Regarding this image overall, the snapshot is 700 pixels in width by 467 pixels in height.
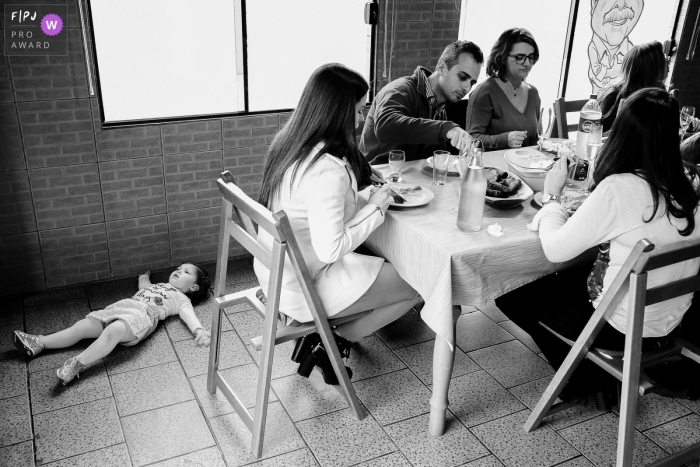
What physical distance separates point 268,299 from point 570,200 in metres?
1.12

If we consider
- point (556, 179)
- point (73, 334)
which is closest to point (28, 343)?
point (73, 334)

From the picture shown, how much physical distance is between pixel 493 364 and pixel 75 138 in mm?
2181

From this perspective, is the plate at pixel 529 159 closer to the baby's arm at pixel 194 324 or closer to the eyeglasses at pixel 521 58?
the eyeglasses at pixel 521 58

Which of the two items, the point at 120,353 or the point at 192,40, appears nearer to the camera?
the point at 120,353

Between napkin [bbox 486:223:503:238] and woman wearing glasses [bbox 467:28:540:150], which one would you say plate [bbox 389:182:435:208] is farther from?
woman wearing glasses [bbox 467:28:540:150]

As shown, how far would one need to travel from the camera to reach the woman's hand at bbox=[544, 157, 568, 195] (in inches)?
83.9

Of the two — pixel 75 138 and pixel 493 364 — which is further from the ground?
pixel 75 138

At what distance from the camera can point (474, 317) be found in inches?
115

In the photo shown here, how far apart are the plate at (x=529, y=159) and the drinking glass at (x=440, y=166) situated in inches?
14.7

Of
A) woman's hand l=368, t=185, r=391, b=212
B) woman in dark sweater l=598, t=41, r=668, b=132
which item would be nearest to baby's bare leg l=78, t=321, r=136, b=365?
woman's hand l=368, t=185, r=391, b=212

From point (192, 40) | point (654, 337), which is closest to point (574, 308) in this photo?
point (654, 337)

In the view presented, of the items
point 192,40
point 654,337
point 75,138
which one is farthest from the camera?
point 192,40

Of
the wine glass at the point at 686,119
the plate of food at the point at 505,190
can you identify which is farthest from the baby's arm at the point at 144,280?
the wine glass at the point at 686,119

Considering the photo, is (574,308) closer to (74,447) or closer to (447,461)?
(447,461)
